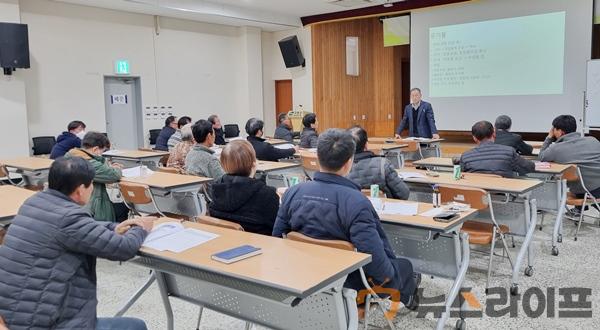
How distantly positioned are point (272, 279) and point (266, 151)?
4.23m

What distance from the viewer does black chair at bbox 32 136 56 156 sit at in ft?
27.7

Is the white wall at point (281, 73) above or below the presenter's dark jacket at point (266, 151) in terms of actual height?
above

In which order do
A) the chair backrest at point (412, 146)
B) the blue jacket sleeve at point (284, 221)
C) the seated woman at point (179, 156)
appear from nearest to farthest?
the blue jacket sleeve at point (284, 221), the seated woman at point (179, 156), the chair backrest at point (412, 146)

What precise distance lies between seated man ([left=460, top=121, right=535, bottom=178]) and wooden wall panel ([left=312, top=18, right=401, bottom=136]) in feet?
24.6

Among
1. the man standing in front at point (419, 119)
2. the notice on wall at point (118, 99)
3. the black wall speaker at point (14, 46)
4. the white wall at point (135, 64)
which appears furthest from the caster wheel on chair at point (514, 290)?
the notice on wall at point (118, 99)

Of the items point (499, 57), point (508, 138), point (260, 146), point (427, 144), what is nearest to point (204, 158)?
point (260, 146)

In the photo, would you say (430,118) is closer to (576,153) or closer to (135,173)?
(576,153)

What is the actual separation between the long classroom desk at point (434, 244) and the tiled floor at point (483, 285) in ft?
1.12

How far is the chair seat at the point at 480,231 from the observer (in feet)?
11.3

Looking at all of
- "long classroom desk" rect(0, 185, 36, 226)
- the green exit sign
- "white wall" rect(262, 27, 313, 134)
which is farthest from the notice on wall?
"long classroom desk" rect(0, 185, 36, 226)

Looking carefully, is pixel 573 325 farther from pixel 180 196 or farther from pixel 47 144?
pixel 47 144

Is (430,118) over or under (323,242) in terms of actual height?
over

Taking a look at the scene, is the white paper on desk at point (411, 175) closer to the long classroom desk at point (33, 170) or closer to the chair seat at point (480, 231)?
the chair seat at point (480, 231)

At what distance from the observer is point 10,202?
11.2ft
